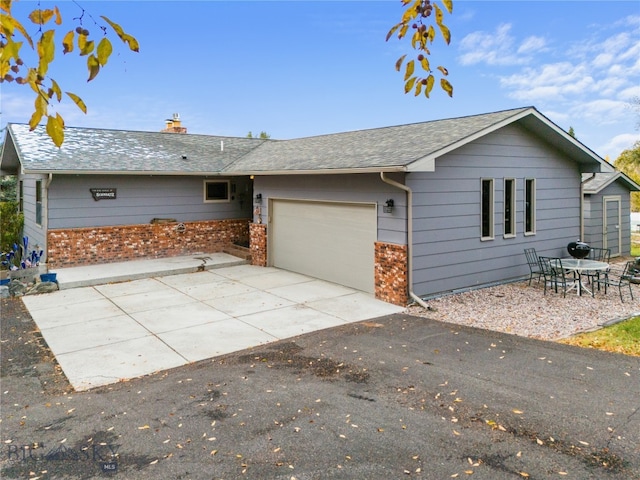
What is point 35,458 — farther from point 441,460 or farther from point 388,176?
point 388,176

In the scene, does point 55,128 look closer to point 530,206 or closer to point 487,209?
point 487,209

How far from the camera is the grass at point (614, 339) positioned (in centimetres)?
650

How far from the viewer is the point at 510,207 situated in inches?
435

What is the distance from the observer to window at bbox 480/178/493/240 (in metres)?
10.5

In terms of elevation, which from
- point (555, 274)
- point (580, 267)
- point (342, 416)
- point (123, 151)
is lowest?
point (342, 416)

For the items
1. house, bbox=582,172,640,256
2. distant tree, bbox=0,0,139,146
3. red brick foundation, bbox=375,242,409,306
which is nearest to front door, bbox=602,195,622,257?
house, bbox=582,172,640,256

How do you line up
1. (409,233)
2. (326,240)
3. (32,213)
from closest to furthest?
(409,233) < (326,240) < (32,213)

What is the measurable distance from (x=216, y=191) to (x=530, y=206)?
30.9ft

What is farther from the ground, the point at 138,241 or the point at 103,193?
the point at 103,193

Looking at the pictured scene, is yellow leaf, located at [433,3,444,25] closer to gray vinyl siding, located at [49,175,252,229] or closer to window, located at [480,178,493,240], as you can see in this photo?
window, located at [480,178,493,240]

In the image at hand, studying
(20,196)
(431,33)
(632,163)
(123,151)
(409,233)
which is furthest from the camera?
(632,163)

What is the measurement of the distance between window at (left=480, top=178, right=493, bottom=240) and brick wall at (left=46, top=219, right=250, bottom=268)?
804 centimetres

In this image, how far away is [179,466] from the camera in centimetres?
371

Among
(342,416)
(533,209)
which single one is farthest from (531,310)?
(342,416)
